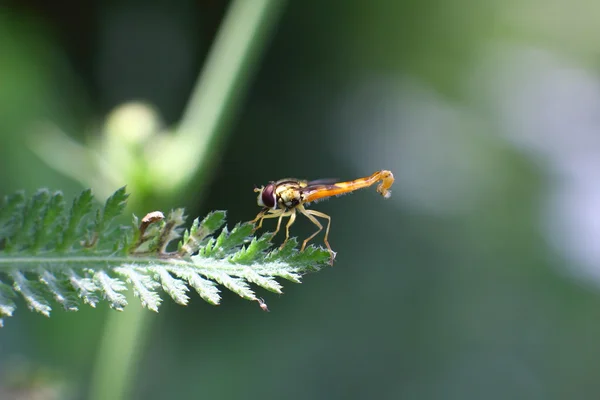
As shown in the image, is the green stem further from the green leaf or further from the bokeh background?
the bokeh background

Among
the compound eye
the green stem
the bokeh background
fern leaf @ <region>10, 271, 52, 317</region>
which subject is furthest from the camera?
the bokeh background

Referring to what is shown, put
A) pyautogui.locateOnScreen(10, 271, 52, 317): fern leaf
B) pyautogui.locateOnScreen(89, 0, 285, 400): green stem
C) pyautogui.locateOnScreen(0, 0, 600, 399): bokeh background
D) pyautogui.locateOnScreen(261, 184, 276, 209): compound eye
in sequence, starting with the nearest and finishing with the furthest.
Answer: pyautogui.locateOnScreen(10, 271, 52, 317): fern leaf → pyautogui.locateOnScreen(261, 184, 276, 209): compound eye → pyautogui.locateOnScreen(89, 0, 285, 400): green stem → pyautogui.locateOnScreen(0, 0, 600, 399): bokeh background

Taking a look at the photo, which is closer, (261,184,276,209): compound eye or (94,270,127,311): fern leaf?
(94,270,127,311): fern leaf

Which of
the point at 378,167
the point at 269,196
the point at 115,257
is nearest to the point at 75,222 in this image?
the point at 115,257

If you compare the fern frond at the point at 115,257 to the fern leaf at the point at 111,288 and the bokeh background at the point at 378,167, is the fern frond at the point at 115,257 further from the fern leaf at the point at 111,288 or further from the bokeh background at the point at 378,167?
the bokeh background at the point at 378,167

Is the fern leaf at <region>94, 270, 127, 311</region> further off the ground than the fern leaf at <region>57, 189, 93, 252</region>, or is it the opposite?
the fern leaf at <region>57, 189, 93, 252</region>

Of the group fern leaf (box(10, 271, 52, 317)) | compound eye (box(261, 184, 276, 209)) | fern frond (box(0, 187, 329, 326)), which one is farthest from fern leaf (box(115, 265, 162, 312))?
compound eye (box(261, 184, 276, 209))
